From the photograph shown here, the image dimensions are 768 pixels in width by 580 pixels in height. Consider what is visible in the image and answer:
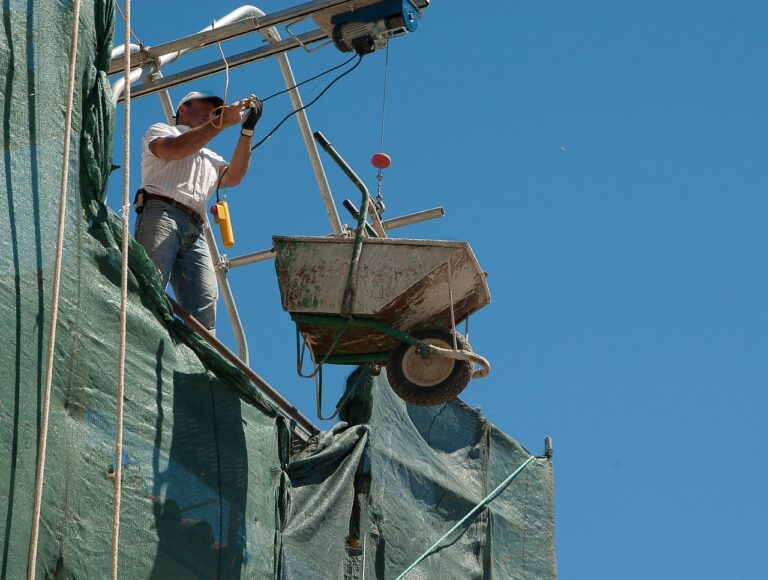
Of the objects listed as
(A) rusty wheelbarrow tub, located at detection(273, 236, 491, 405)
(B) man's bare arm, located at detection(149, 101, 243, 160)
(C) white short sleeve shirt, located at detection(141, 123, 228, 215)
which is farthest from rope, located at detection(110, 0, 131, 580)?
(A) rusty wheelbarrow tub, located at detection(273, 236, 491, 405)

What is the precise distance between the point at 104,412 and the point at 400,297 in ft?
7.46

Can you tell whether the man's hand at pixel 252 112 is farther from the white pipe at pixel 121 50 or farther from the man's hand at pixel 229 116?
the white pipe at pixel 121 50

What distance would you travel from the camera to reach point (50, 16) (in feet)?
20.1

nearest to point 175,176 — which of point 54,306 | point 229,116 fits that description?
point 229,116

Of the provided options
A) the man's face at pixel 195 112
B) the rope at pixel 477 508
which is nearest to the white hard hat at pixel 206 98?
the man's face at pixel 195 112

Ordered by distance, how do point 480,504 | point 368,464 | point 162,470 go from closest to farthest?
point 162,470
point 368,464
point 480,504

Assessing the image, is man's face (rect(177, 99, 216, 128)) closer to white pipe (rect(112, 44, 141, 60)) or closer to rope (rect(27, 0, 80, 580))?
white pipe (rect(112, 44, 141, 60))

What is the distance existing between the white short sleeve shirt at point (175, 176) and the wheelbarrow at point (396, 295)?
1.53ft

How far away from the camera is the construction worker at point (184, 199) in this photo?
25.0ft

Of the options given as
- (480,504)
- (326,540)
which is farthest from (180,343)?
(480,504)

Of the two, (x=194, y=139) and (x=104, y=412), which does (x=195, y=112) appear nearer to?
(x=194, y=139)

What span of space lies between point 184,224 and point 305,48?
144 centimetres

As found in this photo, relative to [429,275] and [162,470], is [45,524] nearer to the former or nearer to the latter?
[162,470]

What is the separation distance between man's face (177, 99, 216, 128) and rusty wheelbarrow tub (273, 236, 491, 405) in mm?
782
